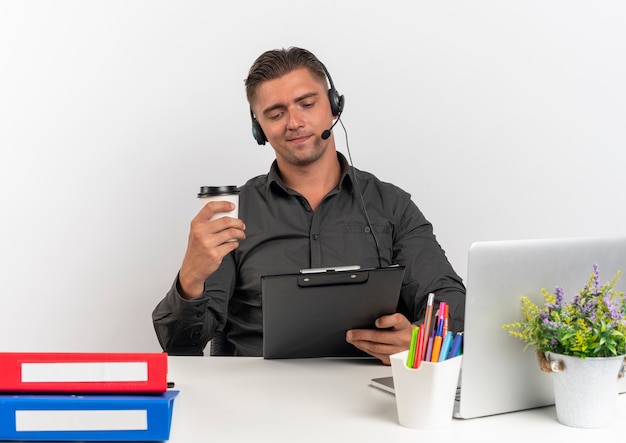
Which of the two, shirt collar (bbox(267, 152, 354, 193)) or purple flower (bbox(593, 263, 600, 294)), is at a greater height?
shirt collar (bbox(267, 152, 354, 193))

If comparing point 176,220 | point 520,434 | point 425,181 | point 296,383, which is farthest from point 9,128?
point 520,434

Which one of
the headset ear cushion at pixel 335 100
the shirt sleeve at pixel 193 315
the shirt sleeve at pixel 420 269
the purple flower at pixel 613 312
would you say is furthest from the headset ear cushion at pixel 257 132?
the purple flower at pixel 613 312

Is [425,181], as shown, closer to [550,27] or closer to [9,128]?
[550,27]

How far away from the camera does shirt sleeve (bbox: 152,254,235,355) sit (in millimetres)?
1907

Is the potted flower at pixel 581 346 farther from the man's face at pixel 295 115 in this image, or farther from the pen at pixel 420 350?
the man's face at pixel 295 115

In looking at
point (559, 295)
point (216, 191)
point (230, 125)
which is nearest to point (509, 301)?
point (559, 295)

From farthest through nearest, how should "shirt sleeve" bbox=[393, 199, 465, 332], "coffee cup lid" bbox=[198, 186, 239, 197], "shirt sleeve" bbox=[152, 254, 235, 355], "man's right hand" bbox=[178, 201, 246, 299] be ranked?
"shirt sleeve" bbox=[393, 199, 465, 332] < "shirt sleeve" bbox=[152, 254, 235, 355] < "man's right hand" bbox=[178, 201, 246, 299] < "coffee cup lid" bbox=[198, 186, 239, 197]

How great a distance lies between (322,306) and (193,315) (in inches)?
18.2

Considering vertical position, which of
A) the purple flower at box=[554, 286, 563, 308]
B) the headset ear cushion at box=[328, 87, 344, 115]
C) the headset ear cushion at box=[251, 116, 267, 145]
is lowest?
the purple flower at box=[554, 286, 563, 308]

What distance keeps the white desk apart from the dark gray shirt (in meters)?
0.60

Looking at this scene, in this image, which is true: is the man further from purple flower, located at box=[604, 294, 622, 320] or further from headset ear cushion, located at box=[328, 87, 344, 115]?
purple flower, located at box=[604, 294, 622, 320]

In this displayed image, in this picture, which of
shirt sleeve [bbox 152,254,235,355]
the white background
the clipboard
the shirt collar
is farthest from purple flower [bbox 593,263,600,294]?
the white background

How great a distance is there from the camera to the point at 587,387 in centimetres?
116

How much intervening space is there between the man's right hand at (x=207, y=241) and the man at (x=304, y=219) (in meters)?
0.33
